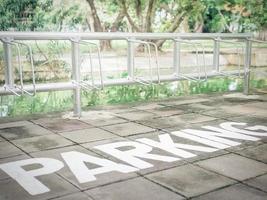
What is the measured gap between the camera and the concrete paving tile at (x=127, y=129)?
5250 millimetres

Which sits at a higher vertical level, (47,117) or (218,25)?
(218,25)

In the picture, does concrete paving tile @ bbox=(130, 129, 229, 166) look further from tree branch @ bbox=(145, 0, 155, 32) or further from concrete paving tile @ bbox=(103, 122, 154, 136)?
tree branch @ bbox=(145, 0, 155, 32)

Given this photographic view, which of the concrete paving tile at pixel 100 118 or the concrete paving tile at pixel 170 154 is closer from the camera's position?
the concrete paving tile at pixel 170 154

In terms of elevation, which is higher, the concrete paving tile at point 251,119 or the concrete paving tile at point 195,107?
the concrete paving tile at point 195,107

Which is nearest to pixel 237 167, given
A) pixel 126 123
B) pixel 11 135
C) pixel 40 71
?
pixel 126 123

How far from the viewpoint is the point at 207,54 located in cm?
2433

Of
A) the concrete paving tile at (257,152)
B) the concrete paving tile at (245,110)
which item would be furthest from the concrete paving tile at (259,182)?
the concrete paving tile at (245,110)

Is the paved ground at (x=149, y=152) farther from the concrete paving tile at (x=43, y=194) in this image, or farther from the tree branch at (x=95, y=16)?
the tree branch at (x=95, y=16)

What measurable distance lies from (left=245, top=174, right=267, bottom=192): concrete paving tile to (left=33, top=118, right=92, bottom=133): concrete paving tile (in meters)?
2.56

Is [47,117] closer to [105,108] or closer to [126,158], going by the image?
[105,108]

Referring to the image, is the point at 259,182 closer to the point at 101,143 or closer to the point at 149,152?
the point at 149,152

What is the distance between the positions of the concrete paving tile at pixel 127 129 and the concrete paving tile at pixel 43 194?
65.8 inches

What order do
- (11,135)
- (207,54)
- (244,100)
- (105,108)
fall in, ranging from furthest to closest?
(207,54)
(244,100)
(105,108)
(11,135)

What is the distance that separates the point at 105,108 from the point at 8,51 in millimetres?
2043
